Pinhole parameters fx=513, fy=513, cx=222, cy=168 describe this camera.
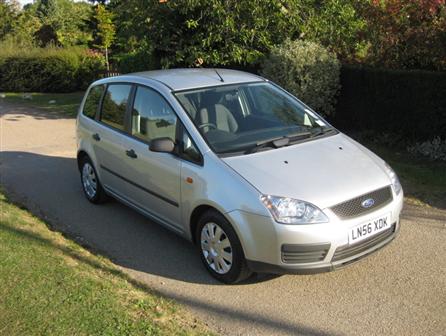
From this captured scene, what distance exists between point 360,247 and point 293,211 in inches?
25.6

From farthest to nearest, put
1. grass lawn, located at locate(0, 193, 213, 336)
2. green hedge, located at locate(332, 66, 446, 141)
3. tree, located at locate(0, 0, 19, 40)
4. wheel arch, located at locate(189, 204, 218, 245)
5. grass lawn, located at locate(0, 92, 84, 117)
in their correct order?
tree, located at locate(0, 0, 19, 40)
grass lawn, located at locate(0, 92, 84, 117)
green hedge, located at locate(332, 66, 446, 141)
wheel arch, located at locate(189, 204, 218, 245)
grass lawn, located at locate(0, 193, 213, 336)

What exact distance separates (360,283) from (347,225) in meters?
0.69

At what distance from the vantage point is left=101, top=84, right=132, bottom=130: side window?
5727 mm

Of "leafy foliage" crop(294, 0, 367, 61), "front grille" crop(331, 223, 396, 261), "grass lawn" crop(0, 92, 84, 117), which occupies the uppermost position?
"leafy foliage" crop(294, 0, 367, 61)

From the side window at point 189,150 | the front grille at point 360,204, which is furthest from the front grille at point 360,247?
the side window at point 189,150

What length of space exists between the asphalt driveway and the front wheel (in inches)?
4.9

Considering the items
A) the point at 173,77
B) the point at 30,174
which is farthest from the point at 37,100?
the point at 173,77

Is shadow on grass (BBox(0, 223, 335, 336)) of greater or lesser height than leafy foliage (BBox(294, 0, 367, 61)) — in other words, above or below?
below

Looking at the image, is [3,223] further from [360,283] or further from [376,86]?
[376,86]

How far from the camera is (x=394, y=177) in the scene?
4566 mm

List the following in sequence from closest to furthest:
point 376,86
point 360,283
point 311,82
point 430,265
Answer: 1. point 360,283
2. point 430,265
3. point 376,86
4. point 311,82

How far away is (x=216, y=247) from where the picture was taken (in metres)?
4.38

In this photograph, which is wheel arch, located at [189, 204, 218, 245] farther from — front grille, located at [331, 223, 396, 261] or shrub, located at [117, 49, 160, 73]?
shrub, located at [117, 49, 160, 73]

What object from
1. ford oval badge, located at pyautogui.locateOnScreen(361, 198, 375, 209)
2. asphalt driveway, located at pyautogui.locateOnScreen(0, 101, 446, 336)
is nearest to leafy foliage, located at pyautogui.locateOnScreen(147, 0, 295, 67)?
asphalt driveway, located at pyautogui.locateOnScreen(0, 101, 446, 336)
